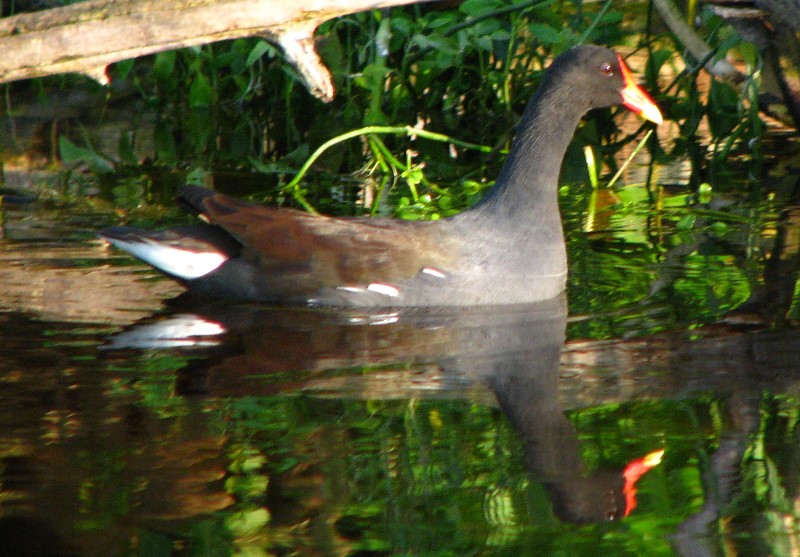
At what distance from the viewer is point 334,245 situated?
474cm

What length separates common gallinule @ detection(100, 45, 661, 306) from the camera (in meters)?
4.71

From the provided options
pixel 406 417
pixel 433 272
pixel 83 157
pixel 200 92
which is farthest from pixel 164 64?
pixel 406 417

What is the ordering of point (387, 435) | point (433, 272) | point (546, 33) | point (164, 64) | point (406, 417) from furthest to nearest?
point (164, 64), point (546, 33), point (433, 272), point (406, 417), point (387, 435)

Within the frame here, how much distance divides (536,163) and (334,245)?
89 cm

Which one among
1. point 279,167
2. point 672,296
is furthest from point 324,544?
point 279,167

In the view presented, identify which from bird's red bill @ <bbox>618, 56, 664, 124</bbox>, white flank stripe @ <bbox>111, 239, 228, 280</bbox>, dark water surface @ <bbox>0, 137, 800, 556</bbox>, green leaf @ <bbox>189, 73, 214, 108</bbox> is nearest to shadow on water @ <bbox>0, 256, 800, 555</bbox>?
dark water surface @ <bbox>0, 137, 800, 556</bbox>

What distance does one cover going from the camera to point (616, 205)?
6.48 meters

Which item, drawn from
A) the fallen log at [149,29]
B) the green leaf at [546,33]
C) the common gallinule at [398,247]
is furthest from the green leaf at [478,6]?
the common gallinule at [398,247]

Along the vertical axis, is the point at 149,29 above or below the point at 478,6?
below

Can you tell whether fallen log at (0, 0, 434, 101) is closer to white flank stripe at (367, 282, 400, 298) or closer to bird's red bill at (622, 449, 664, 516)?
white flank stripe at (367, 282, 400, 298)

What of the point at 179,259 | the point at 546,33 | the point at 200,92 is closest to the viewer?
the point at 179,259

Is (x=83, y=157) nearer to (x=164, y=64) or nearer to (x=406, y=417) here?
(x=164, y=64)

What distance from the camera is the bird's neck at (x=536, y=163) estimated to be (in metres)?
4.94

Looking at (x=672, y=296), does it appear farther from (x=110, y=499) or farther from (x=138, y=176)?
(x=138, y=176)
